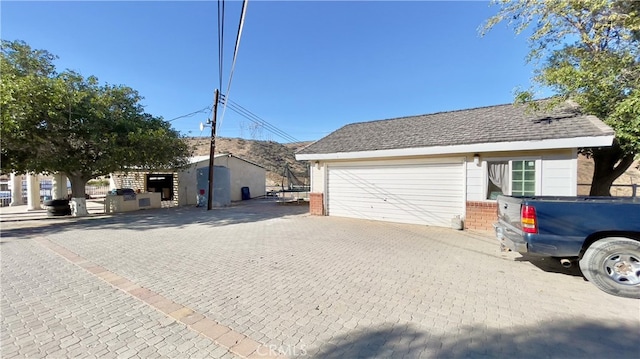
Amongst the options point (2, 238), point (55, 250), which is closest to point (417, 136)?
point (55, 250)

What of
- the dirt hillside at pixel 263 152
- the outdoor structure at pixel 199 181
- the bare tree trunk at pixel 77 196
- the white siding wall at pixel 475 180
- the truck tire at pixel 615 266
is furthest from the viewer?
the dirt hillside at pixel 263 152

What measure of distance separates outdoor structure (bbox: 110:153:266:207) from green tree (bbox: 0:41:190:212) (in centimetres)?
338

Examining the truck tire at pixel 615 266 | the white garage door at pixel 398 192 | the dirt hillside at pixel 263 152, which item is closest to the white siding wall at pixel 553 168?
the white garage door at pixel 398 192

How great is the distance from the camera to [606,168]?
9.64 m

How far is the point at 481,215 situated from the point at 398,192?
8.58ft

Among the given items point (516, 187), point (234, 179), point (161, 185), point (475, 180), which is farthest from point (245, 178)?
point (516, 187)

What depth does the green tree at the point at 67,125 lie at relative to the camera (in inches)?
358

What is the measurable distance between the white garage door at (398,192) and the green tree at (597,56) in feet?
10.8

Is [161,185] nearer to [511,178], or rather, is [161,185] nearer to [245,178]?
[245,178]

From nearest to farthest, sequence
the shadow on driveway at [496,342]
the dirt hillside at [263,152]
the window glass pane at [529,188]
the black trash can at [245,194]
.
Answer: the shadow on driveway at [496,342] → the window glass pane at [529,188] → the black trash can at [245,194] → the dirt hillside at [263,152]

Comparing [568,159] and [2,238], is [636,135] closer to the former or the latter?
[568,159]

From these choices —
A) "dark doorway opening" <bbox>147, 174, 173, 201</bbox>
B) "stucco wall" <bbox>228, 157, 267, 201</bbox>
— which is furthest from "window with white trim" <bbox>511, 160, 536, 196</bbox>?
"dark doorway opening" <bbox>147, 174, 173, 201</bbox>

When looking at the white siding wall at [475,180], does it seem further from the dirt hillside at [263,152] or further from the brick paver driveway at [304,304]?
the dirt hillside at [263,152]

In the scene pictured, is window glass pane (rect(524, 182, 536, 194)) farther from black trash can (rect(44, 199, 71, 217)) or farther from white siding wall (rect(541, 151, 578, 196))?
black trash can (rect(44, 199, 71, 217))
